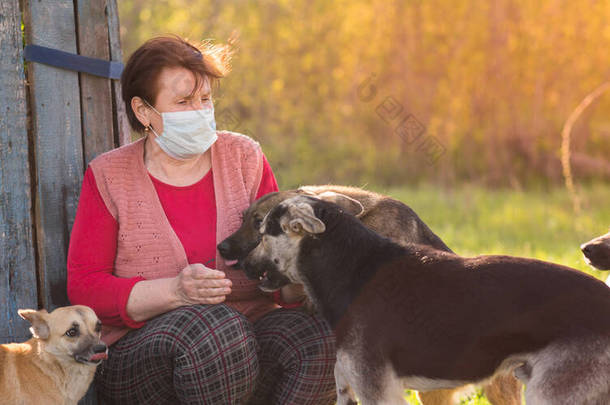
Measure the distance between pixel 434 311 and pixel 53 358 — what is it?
1931mm

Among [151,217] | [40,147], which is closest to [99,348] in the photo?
[151,217]

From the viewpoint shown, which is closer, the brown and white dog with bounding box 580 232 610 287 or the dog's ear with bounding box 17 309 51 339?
the dog's ear with bounding box 17 309 51 339

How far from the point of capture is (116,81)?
13.7 feet

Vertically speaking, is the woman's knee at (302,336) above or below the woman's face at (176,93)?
below

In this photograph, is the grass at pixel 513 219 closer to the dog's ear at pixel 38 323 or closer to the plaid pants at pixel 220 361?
the plaid pants at pixel 220 361

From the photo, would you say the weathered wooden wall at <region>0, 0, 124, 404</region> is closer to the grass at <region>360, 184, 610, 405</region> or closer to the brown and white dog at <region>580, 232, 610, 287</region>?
the brown and white dog at <region>580, 232, 610, 287</region>

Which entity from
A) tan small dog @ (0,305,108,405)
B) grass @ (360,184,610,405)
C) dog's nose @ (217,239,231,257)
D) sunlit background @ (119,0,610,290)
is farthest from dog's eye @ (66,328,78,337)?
sunlit background @ (119,0,610,290)

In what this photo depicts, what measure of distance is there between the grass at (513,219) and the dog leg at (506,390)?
2.98 metres

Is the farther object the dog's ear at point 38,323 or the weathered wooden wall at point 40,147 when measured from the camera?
the weathered wooden wall at point 40,147

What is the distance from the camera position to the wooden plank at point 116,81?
164 inches

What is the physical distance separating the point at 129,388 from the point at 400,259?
59.4 inches

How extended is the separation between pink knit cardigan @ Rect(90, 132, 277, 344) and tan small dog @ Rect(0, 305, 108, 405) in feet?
0.55

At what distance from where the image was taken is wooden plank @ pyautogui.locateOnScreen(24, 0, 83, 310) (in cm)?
390

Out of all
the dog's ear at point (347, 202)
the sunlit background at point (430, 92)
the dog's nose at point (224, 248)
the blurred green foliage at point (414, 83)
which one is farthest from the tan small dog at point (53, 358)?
the blurred green foliage at point (414, 83)
